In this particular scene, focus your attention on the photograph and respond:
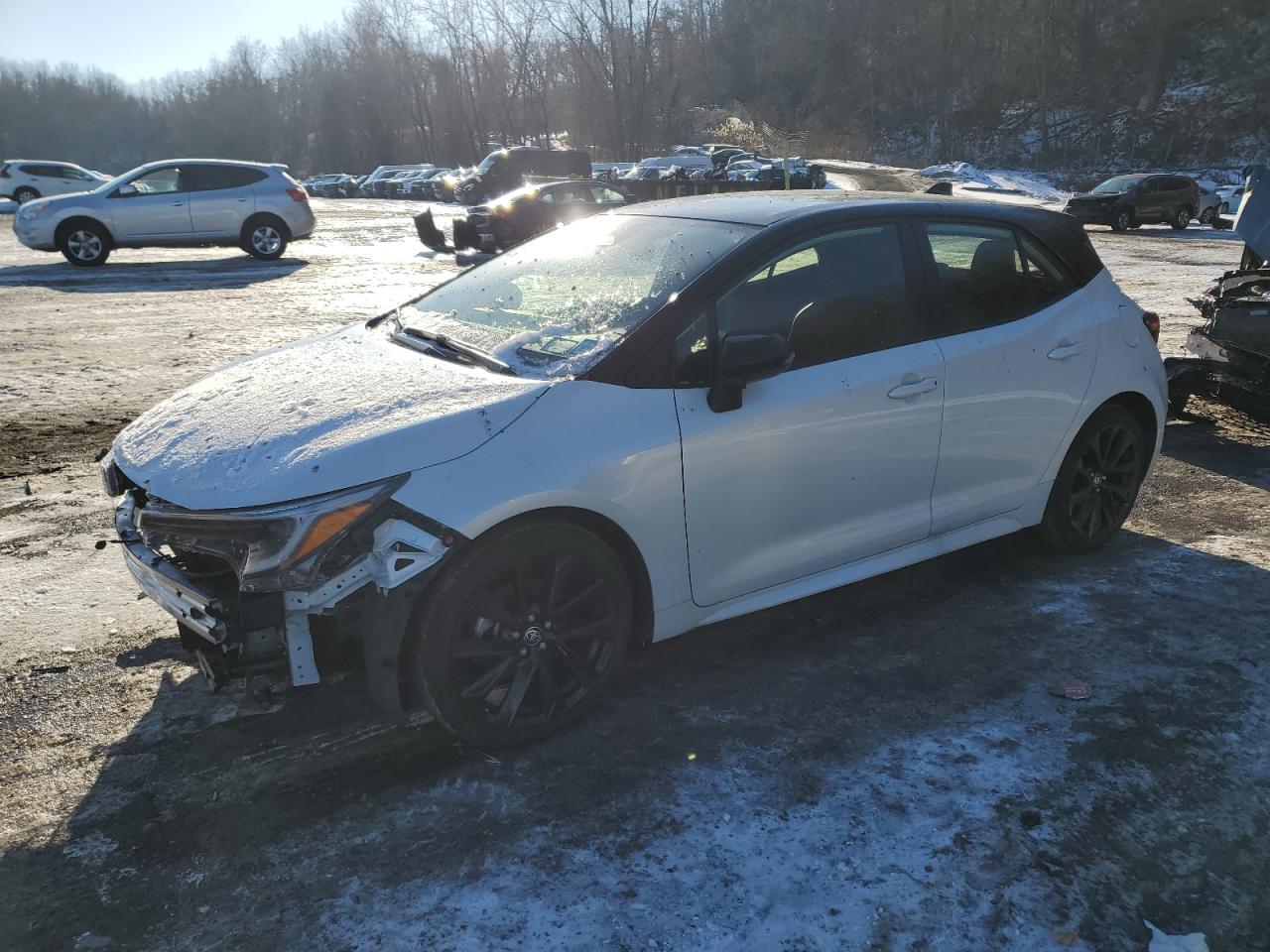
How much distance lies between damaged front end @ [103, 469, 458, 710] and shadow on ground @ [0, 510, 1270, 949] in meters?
0.39

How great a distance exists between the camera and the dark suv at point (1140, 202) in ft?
82.2

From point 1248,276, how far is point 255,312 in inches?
406

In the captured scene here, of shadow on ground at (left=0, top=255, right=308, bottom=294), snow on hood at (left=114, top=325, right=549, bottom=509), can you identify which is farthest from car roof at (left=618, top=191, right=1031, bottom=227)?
shadow on ground at (left=0, top=255, right=308, bottom=294)

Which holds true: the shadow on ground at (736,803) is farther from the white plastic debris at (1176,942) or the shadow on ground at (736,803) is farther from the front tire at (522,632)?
the front tire at (522,632)

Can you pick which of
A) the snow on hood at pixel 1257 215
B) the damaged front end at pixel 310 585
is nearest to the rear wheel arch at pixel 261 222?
the snow on hood at pixel 1257 215

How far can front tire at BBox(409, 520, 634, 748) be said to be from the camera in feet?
8.73

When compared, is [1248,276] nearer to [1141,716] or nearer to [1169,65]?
[1141,716]

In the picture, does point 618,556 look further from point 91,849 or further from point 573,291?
point 91,849

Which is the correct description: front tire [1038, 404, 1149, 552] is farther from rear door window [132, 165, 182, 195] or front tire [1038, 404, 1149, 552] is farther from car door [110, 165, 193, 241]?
rear door window [132, 165, 182, 195]

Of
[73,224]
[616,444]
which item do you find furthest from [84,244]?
[616,444]

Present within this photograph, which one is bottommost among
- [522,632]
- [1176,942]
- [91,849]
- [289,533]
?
[1176,942]

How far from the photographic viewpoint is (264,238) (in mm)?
16828

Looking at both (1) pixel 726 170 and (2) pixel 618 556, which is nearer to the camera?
(2) pixel 618 556

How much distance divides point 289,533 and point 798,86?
101924mm
